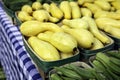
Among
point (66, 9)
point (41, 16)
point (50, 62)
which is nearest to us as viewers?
point (50, 62)

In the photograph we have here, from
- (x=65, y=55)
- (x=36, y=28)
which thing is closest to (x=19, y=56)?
(x=36, y=28)

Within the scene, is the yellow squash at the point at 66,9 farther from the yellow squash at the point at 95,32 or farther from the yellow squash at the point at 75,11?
the yellow squash at the point at 95,32

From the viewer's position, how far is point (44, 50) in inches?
39.5

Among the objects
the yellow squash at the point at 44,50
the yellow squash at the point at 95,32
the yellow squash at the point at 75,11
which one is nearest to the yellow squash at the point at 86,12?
the yellow squash at the point at 75,11

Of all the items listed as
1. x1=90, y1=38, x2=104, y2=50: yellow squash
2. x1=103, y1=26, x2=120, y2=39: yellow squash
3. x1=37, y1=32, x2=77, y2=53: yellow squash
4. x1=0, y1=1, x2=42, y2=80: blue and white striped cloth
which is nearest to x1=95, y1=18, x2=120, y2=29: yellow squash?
x1=103, y1=26, x2=120, y2=39: yellow squash

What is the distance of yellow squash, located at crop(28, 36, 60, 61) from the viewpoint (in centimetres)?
97

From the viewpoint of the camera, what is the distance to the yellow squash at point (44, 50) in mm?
973

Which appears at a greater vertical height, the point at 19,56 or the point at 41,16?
the point at 41,16

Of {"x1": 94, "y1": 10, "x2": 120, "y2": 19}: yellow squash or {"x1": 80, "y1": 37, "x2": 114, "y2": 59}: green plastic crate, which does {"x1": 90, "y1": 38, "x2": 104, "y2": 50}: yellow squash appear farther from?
{"x1": 94, "y1": 10, "x2": 120, "y2": 19}: yellow squash

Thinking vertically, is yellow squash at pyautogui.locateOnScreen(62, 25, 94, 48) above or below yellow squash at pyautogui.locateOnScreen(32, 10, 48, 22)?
below

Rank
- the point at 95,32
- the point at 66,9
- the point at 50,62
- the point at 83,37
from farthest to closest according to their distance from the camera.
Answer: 1. the point at 66,9
2. the point at 95,32
3. the point at 83,37
4. the point at 50,62

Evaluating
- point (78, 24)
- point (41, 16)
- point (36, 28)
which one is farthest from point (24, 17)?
point (78, 24)

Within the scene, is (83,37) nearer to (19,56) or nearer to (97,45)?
(97,45)

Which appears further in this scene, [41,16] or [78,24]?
[41,16]
